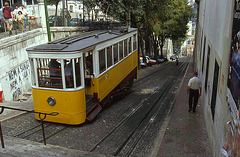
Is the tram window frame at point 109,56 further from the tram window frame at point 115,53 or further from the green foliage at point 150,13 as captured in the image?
the green foliage at point 150,13

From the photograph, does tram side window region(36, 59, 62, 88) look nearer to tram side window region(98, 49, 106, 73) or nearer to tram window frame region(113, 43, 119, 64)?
tram side window region(98, 49, 106, 73)

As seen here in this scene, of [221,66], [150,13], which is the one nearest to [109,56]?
[221,66]

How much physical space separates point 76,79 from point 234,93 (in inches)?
186

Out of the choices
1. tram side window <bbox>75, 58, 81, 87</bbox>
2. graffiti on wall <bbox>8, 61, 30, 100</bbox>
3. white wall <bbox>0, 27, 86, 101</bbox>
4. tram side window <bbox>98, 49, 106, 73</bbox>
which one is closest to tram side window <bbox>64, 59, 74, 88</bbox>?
tram side window <bbox>75, 58, 81, 87</bbox>

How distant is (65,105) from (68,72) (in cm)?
105

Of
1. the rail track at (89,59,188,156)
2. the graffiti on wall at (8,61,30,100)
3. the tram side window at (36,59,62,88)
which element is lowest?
the rail track at (89,59,188,156)

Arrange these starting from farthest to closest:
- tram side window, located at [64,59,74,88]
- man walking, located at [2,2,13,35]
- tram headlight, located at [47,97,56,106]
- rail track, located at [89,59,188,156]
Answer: man walking, located at [2,2,13,35] < tram headlight, located at [47,97,56,106] < tram side window, located at [64,59,74,88] < rail track, located at [89,59,188,156]

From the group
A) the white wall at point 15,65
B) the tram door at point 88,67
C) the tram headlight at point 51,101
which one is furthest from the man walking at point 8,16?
the tram headlight at point 51,101

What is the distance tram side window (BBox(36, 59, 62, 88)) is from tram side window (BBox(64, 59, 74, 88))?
216 mm

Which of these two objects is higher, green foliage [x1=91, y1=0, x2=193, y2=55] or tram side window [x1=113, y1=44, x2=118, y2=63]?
green foliage [x1=91, y1=0, x2=193, y2=55]

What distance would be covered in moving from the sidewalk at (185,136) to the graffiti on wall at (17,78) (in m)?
8.44

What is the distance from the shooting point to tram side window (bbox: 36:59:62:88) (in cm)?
712

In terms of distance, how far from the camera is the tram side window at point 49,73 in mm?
7121

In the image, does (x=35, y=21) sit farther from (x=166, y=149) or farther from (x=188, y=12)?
(x=188, y=12)
